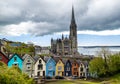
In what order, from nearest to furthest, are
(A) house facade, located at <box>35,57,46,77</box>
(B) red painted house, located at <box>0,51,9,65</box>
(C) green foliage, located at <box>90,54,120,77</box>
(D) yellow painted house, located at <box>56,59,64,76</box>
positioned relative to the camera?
(B) red painted house, located at <box>0,51,9,65</box> < (C) green foliage, located at <box>90,54,120,77</box> < (A) house facade, located at <box>35,57,46,77</box> < (D) yellow painted house, located at <box>56,59,64,76</box>

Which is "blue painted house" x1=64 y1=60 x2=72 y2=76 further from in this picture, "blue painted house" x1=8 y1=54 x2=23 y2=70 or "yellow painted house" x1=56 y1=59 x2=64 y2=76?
"blue painted house" x1=8 y1=54 x2=23 y2=70

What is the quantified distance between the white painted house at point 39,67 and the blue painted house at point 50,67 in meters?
1.65

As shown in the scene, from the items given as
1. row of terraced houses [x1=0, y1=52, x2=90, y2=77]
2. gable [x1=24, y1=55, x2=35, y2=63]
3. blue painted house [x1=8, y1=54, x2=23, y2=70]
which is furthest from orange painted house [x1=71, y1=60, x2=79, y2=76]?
blue painted house [x1=8, y1=54, x2=23, y2=70]

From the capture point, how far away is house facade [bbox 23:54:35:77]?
310 feet

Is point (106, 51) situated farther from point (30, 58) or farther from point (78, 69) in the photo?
point (30, 58)

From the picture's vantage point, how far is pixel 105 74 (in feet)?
315

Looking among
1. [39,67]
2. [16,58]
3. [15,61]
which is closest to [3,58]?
[15,61]

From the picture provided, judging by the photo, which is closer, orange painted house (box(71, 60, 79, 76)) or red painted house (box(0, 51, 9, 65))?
red painted house (box(0, 51, 9, 65))

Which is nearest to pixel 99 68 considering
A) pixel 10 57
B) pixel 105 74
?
pixel 105 74

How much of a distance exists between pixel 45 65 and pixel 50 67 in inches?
107

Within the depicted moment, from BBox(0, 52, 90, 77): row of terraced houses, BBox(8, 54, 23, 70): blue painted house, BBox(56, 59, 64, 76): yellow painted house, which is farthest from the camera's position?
BBox(56, 59, 64, 76): yellow painted house

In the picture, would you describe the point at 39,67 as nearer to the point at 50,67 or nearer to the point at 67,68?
the point at 50,67

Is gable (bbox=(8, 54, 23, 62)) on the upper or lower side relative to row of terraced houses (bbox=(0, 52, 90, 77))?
upper

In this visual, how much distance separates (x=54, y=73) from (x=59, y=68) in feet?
9.99
